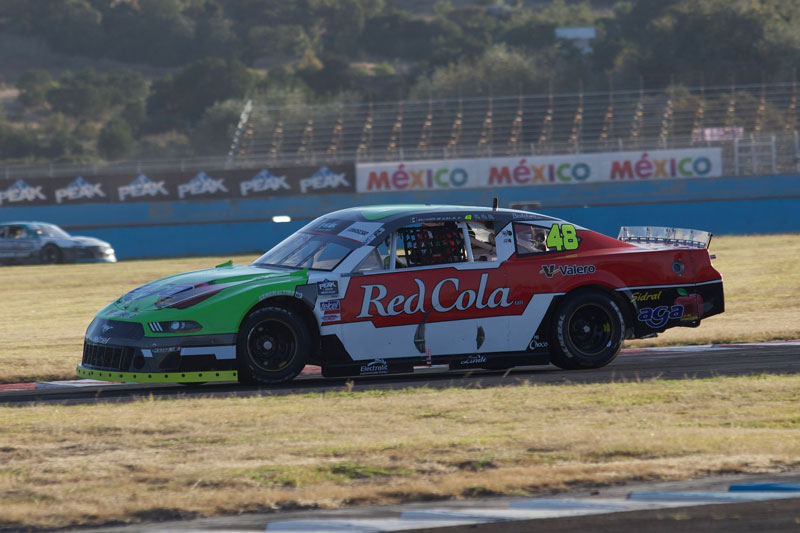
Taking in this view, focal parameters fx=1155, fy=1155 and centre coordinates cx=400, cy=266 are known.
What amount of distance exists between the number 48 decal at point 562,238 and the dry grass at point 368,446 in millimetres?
1752

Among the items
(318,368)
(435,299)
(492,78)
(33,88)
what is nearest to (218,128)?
(492,78)

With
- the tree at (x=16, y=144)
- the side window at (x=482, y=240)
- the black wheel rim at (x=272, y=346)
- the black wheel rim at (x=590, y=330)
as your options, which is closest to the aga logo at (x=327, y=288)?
the black wheel rim at (x=272, y=346)

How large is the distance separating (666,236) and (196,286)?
4.52 meters

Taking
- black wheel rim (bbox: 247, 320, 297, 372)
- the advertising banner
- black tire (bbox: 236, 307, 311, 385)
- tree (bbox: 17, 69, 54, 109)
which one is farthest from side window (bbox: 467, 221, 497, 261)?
tree (bbox: 17, 69, 54, 109)

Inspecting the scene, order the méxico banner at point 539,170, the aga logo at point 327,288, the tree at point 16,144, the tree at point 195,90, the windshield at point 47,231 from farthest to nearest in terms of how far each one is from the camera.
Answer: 1. the tree at point 195,90
2. the tree at point 16,144
3. the méxico banner at point 539,170
4. the windshield at point 47,231
5. the aga logo at point 327,288

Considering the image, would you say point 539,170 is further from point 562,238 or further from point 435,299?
point 435,299

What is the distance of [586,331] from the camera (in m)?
10.3

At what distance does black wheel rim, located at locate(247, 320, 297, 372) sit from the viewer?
366 inches

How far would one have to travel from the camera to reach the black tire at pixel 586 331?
1006cm

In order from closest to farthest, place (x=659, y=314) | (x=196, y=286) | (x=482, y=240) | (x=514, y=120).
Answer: (x=196, y=286) < (x=482, y=240) < (x=659, y=314) < (x=514, y=120)

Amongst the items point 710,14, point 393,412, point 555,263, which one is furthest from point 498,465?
point 710,14

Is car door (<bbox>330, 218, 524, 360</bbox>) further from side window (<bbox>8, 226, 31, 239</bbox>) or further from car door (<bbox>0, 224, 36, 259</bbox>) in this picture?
side window (<bbox>8, 226, 31, 239</bbox>)

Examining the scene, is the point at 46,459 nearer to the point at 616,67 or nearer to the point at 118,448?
the point at 118,448

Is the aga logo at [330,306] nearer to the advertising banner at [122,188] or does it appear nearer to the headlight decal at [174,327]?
the headlight decal at [174,327]
